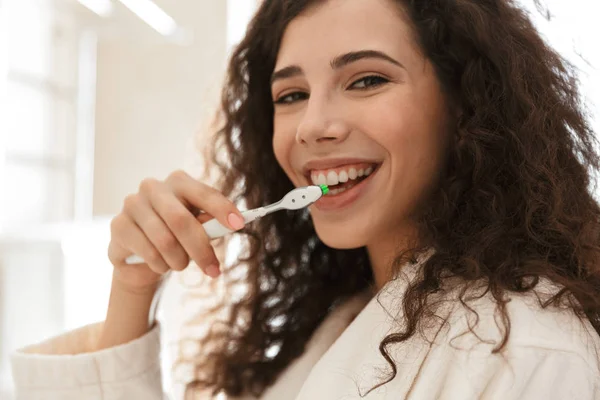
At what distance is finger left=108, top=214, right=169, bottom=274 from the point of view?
713 mm

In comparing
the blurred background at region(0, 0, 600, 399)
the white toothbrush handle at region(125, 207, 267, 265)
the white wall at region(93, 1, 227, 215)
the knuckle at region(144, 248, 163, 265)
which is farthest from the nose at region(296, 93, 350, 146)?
the white wall at region(93, 1, 227, 215)

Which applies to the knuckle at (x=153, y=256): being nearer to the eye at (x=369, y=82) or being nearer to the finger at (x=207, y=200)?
the finger at (x=207, y=200)

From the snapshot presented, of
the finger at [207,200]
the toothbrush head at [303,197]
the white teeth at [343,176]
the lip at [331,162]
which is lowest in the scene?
the finger at [207,200]

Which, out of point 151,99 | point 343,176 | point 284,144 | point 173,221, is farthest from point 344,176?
point 151,99

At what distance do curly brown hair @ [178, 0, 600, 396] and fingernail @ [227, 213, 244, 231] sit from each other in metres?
0.18

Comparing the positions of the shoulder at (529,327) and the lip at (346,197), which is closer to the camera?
the shoulder at (529,327)

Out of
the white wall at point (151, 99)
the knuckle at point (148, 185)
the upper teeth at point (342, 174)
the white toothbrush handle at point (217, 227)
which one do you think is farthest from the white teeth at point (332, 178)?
the white wall at point (151, 99)

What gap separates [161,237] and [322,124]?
22 centimetres

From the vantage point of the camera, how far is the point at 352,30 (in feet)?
2.31

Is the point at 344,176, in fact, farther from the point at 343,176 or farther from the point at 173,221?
the point at 173,221

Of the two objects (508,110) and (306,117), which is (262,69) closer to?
(306,117)

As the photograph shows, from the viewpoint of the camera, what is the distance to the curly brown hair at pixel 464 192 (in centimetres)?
61

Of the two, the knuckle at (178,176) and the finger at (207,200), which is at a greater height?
the knuckle at (178,176)

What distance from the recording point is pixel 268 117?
950 millimetres
